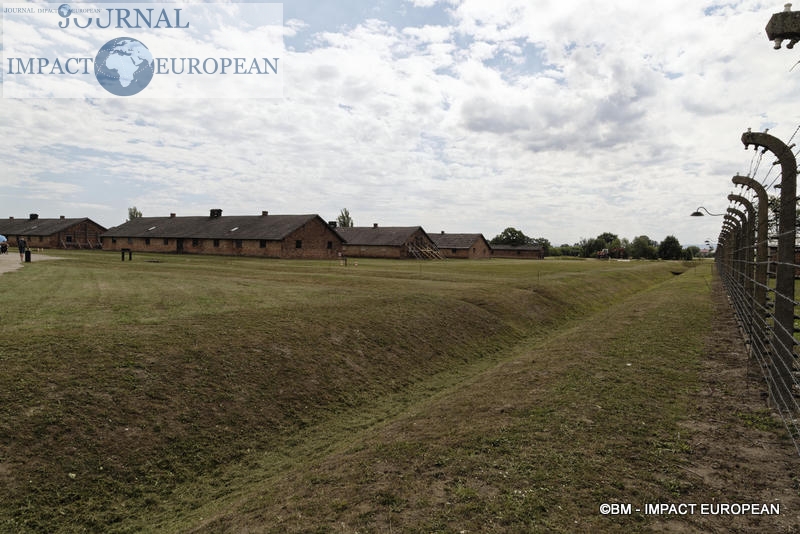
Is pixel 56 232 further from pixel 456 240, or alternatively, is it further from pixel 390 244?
pixel 456 240

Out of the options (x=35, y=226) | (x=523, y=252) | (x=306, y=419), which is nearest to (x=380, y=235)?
(x=523, y=252)

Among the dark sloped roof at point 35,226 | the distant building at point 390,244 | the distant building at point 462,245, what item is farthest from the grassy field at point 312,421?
the dark sloped roof at point 35,226

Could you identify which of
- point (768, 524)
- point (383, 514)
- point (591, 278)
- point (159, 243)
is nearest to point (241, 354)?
point (383, 514)

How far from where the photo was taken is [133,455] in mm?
7934

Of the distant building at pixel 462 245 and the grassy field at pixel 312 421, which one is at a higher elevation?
the distant building at pixel 462 245

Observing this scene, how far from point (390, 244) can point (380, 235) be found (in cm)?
450

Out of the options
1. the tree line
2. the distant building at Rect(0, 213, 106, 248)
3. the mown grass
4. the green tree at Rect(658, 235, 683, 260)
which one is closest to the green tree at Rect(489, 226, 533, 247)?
the tree line

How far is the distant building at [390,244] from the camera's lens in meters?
75.1

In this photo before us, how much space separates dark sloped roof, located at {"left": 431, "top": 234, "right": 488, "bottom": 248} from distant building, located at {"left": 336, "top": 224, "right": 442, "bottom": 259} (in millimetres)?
8955

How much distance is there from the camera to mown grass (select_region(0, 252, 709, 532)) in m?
5.68

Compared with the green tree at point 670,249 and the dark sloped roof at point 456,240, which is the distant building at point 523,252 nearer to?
the dark sloped roof at point 456,240

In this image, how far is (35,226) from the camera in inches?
3135

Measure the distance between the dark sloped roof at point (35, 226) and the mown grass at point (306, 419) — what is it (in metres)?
74.0

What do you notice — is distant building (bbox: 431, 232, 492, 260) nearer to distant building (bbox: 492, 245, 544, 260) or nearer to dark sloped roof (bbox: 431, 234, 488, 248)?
dark sloped roof (bbox: 431, 234, 488, 248)
